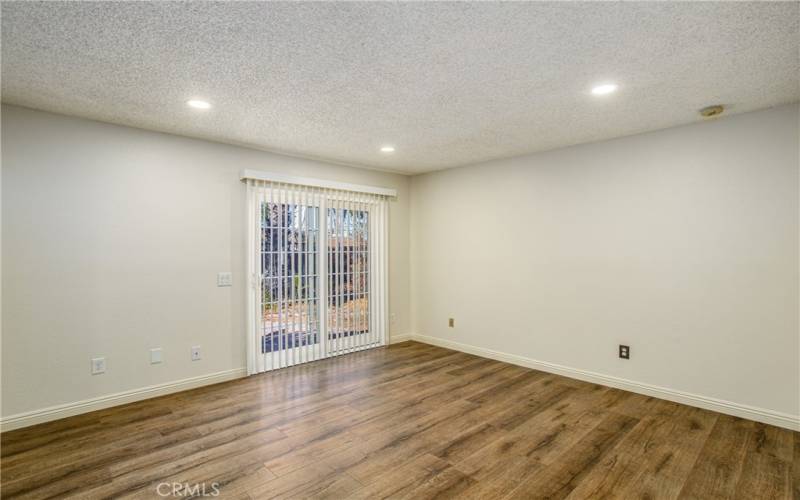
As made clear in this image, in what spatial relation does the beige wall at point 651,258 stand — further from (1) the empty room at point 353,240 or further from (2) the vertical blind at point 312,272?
(2) the vertical blind at point 312,272

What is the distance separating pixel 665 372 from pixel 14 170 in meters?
5.58

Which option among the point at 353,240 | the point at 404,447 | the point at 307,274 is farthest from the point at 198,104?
the point at 404,447

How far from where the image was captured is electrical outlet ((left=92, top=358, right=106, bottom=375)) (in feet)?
10.4

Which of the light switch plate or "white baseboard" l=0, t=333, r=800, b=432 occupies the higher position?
the light switch plate

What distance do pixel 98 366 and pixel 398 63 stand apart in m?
3.40

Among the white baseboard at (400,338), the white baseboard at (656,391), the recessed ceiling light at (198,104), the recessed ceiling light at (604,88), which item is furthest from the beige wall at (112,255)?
the recessed ceiling light at (604,88)

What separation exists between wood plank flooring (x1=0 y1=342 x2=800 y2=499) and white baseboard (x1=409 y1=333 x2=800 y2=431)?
0.09 m

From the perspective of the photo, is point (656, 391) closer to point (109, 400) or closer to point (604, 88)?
point (604, 88)

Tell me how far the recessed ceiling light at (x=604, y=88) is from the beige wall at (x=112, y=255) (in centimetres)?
328

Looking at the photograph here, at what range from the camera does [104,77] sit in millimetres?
2432

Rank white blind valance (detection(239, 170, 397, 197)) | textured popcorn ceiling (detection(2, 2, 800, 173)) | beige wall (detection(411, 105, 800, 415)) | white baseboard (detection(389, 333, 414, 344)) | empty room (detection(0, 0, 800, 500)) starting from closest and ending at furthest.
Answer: textured popcorn ceiling (detection(2, 2, 800, 173)) → empty room (detection(0, 0, 800, 500)) → beige wall (detection(411, 105, 800, 415)) → white blind valance (detection(239, 170, 397, 197)) → white baseboard (detection(389, 333, 414, 344))

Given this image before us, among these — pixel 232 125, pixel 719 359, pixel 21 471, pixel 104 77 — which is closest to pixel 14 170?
pixel 104 77

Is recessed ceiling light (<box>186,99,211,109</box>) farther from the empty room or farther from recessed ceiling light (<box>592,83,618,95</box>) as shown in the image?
recessed ceiling light (<box>592,83,618,95</box>)

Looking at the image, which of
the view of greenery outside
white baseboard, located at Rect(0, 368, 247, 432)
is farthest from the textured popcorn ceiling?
white baseboard, located at Rect(0, 368, 247, 432)
